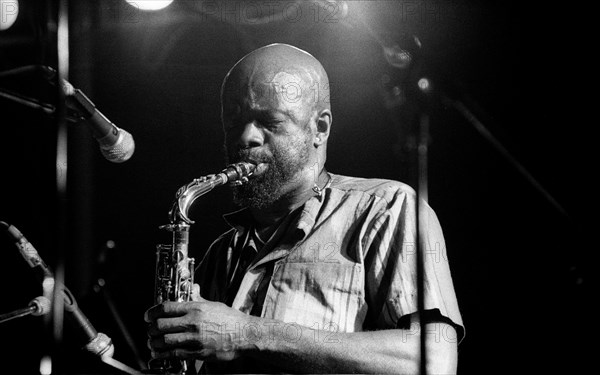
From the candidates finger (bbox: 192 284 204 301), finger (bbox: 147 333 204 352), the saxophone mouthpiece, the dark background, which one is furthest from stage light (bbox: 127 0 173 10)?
finger (bbox: 147 333 204 352)

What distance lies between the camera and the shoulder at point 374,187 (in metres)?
2.55

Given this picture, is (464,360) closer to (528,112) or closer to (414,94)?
(528,112)

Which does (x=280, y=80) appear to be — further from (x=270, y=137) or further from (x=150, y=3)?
(x=150, y=3)

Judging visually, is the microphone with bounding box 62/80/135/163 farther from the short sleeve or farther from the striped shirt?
the short sleeve

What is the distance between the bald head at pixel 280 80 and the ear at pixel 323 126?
1.0 inches

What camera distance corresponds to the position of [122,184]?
316cm

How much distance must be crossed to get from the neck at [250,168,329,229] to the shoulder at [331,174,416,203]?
0.09 meters

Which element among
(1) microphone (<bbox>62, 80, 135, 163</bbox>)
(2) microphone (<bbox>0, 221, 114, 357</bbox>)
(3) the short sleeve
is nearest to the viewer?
(1) microphone (<bbox>62, 80, 135, 163</bbox>)

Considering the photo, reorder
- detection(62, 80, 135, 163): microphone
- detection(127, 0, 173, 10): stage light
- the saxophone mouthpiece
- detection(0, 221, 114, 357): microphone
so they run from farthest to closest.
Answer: detection(127, 0, 173, 10): stage light → the saxophone mouthpiece → detection(0, 221, 114, 357): microphone → detection(62, 80, 135, 163): microphone

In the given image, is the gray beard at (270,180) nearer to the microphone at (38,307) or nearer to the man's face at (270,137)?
the man's face at (270,137)

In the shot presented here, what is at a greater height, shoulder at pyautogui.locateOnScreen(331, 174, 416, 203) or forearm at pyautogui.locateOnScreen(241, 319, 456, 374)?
shoulder at pyautogui.locateOnScreen(331, 174, 416, 203)

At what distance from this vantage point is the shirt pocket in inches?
92.5

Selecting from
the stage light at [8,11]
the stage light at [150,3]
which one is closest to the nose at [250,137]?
the stage light at [150,3]

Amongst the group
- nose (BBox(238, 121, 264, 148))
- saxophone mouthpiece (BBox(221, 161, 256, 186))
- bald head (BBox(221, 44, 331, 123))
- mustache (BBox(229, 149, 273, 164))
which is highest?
bald head (BBox(221, 44, 331, 123))
